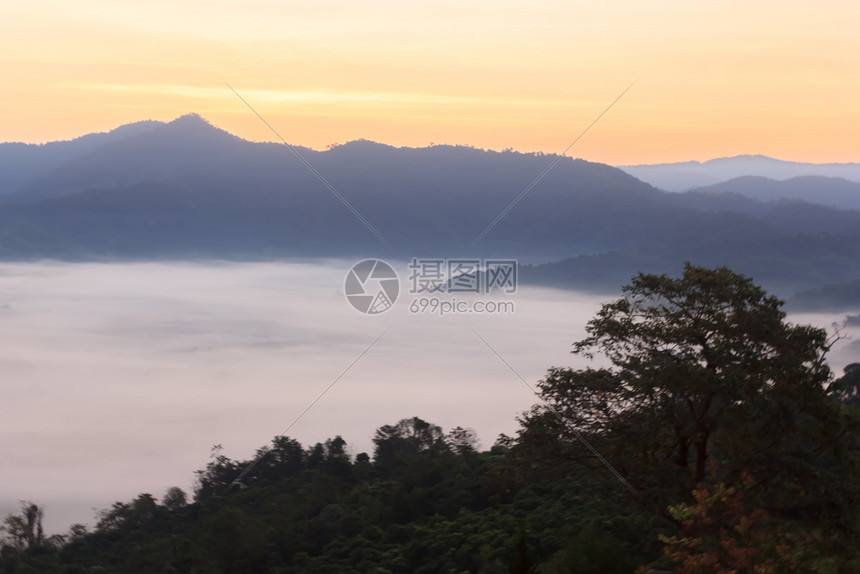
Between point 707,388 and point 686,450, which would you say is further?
point 686,450

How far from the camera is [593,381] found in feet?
49.1

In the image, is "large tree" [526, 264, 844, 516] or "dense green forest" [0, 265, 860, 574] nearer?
"dense green forest" [0, 265, 860, 574]

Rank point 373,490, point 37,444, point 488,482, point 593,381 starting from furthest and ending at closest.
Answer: point 37,444 → point 373,490 → point 488,482 → point 593,381

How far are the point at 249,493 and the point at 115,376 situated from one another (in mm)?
162198

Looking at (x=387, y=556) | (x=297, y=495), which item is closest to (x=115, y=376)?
(x=297, y=495)

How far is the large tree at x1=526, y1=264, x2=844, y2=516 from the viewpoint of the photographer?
13227 mm

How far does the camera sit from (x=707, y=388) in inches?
520

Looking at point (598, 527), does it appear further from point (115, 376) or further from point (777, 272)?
point (777, 272)

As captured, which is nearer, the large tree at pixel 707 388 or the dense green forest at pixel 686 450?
the dense green forest at pixel 686 450

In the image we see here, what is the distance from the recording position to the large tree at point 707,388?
13227 mm

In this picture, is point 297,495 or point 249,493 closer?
point 297,495

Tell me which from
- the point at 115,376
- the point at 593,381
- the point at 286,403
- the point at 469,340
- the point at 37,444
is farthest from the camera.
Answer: the point at 469,340

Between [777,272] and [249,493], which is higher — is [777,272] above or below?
above

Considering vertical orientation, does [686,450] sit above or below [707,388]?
below
